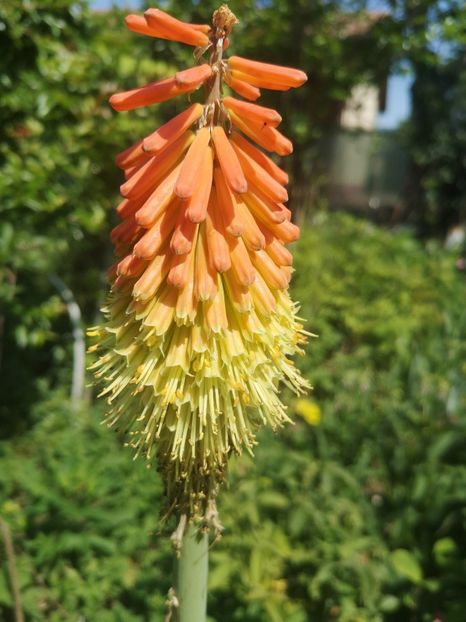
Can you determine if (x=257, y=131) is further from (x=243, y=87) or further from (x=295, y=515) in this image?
(x=295, y=515)

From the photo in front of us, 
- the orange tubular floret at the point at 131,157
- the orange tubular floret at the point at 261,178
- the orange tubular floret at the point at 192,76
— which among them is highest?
the orange tubular floret at the point at 192,76

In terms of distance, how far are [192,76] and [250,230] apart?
0.34 m

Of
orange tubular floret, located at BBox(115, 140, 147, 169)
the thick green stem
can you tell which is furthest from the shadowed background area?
orange tubular floret, located at BBox(115, 140, 147, 169)

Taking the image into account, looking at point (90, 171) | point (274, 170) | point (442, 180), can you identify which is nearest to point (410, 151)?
point (442, 180)

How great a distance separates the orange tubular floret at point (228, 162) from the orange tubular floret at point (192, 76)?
0.13m

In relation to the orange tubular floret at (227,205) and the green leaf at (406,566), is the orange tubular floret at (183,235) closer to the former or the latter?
the orange tubular floret at (227,205)

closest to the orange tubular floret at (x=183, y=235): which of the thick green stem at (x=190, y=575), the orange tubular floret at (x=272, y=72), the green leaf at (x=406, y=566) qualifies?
the orange tubular floret at (x=272, y=72)

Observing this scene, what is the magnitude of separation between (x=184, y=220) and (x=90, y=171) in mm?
3190

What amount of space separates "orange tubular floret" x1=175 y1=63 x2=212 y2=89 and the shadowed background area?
106cm

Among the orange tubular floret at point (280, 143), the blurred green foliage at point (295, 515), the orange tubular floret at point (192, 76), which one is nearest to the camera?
the orange tubular floret at point (192, 76)

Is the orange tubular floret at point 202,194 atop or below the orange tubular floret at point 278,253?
atop

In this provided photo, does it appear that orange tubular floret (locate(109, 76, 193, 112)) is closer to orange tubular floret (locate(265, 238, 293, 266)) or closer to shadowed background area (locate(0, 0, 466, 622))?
orange tubular floret (locate(265, 238, 293, 266))

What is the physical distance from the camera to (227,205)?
137 centimetres

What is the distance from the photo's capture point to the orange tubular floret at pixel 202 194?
1.29m
